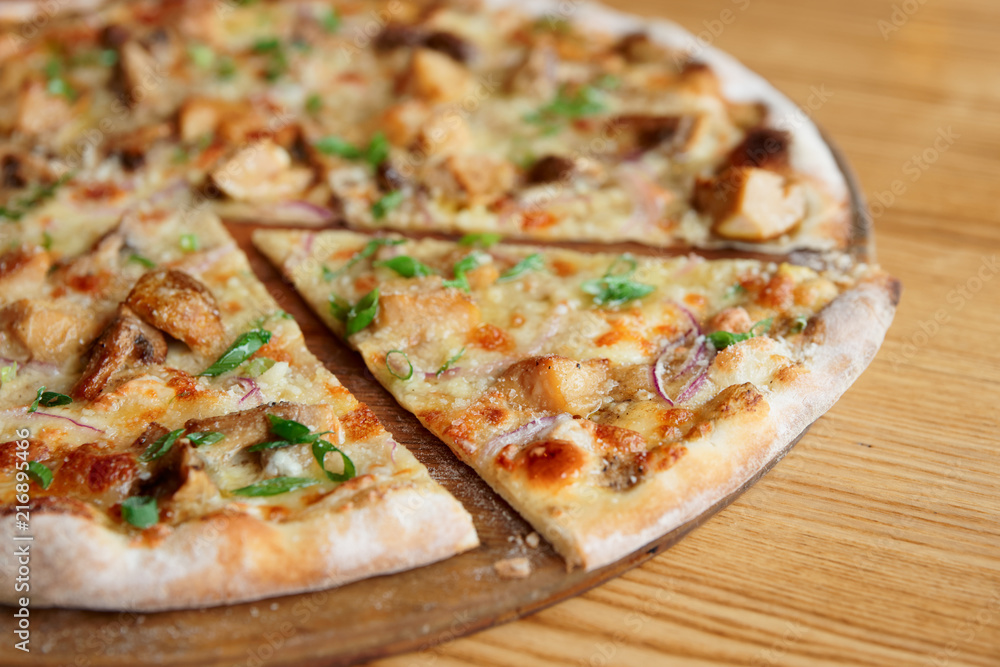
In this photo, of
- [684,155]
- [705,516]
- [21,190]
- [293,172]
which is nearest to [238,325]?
[293,172]

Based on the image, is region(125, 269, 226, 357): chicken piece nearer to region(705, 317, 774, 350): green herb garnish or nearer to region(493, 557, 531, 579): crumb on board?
region(493, 557, 531, 579): crumb on board

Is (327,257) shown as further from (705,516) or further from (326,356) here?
(705,516)

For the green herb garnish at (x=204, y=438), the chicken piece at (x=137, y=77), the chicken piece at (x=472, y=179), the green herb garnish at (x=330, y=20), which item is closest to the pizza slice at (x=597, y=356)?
the chicken piece at (x=472, y=179)

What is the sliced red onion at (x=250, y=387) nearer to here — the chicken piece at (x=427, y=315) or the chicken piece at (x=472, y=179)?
the chicken piece at (x=427, y=315)

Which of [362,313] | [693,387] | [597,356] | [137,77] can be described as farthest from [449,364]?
[137,77]

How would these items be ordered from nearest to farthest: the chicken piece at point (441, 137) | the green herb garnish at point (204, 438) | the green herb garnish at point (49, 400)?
the green herb garnish at point (204, 438) < the green herb garnish at point (49, 400) < the chicken piece at point (441, 137)

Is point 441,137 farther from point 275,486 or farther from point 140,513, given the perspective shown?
point 140,513
